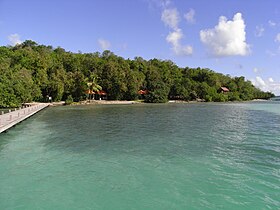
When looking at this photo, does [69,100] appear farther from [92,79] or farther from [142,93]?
[142,93]

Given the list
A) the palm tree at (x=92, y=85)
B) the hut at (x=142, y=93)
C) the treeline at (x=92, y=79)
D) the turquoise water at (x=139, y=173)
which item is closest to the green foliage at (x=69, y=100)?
the treeline at (x=92, y=79)

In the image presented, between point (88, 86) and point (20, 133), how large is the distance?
4523 cm

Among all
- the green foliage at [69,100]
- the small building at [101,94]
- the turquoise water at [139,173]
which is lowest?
the turquoise water at [139,173]

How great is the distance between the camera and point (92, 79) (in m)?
67.6

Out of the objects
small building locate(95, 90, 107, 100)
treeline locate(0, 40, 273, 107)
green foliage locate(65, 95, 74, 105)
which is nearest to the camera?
treeline locate(0, 40, 273, 107)

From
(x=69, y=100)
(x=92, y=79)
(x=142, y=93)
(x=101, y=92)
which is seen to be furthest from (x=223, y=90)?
(x=69, y=100)

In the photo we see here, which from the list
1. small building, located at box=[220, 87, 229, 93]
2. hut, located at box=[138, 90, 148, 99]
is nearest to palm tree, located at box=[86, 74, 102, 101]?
hut, located at box=[138, 90, 148, 99]

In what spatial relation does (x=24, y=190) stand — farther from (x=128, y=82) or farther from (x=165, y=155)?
(x=128, y=82)

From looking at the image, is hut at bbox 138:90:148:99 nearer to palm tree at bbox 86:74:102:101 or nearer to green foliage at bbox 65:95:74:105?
palm tree at bbox 86:74:102:101

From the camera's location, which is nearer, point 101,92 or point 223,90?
point 101,92

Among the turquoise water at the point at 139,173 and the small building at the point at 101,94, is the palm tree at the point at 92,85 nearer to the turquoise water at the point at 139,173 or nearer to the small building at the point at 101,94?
the small building at the point at 101,94

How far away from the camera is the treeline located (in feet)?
157

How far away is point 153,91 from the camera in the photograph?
245 ft

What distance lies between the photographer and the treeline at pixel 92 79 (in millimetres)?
47850
